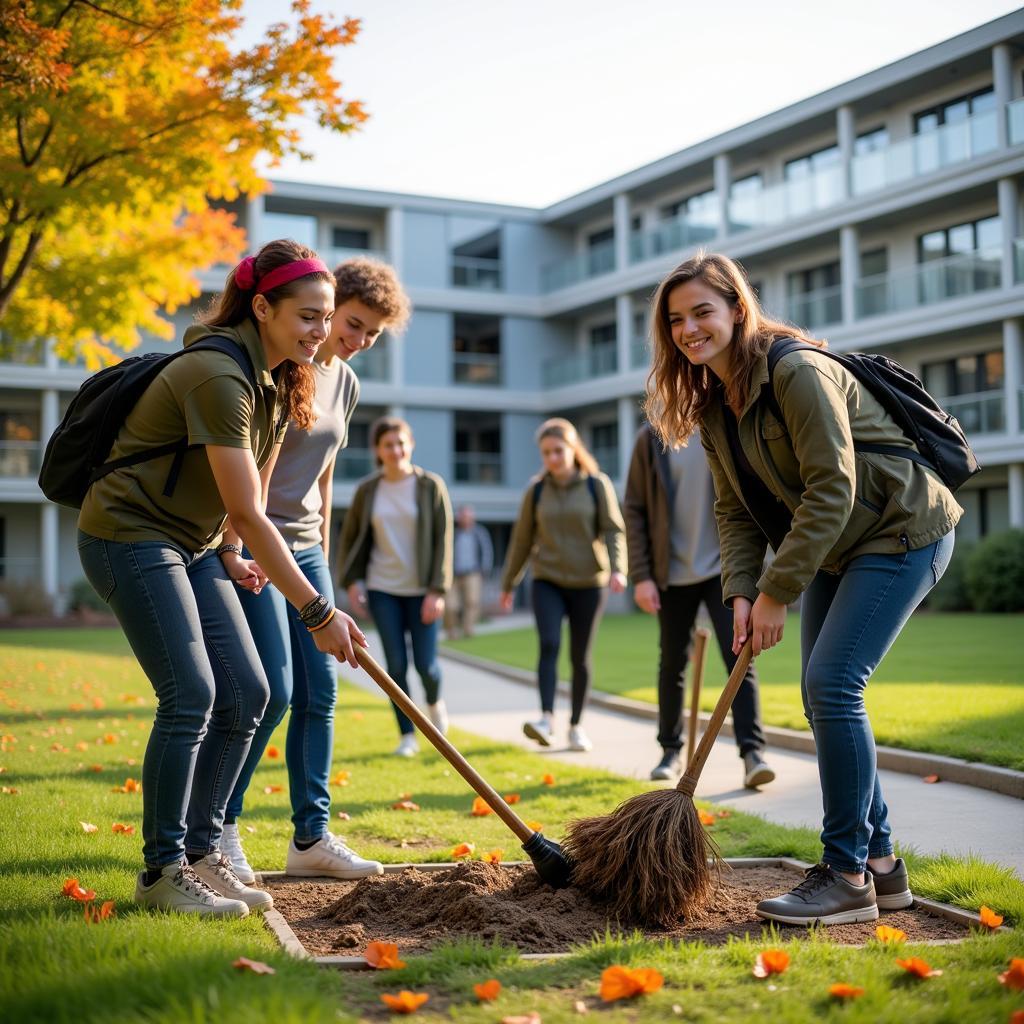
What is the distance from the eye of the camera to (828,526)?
12.4 feet

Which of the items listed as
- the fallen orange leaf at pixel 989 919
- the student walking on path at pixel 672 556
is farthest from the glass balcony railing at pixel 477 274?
the fallen orange leaf at pixel 989 919

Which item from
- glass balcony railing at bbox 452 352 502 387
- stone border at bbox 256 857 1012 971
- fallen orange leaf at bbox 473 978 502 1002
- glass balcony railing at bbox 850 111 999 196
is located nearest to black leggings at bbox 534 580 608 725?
stone border at bbox 256 857 1012 971

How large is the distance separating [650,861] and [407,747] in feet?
14.6

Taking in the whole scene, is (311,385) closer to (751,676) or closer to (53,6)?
(751,676)

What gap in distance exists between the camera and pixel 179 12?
9703 mm

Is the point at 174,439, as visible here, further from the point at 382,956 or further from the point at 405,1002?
the point at 405,1002

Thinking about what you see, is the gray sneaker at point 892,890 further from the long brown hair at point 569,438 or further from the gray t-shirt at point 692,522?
the long brown hair at point 569,438

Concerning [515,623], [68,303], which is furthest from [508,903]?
[515,623]

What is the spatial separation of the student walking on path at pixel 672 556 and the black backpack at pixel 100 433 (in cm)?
395

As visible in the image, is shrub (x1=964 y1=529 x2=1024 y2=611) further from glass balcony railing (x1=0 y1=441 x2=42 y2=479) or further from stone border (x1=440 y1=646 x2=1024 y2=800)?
glass balcony railing (x1=0 y1=441 x2=42 y2=479)

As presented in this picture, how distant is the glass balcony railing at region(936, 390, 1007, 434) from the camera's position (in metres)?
28.3

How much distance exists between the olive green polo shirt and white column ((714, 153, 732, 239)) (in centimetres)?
3257

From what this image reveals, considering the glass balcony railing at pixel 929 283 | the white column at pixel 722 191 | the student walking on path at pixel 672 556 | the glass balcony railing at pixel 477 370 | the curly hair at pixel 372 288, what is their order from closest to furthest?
the curly hair at pixel 372 288 → the student walking on path at pixel 672 556 → the glass balcony railing at pixel 929 283 → the white column at pixel 722 191 → the glass balcony railing at pixel 477 370

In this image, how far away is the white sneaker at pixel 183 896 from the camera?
3.81 metres
